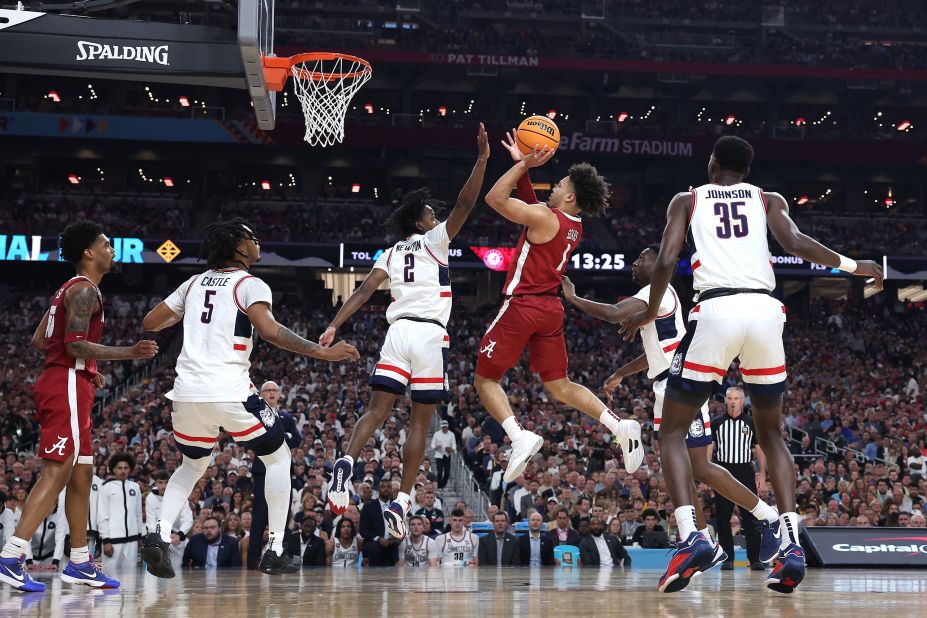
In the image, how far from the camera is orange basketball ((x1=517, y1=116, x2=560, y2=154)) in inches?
292

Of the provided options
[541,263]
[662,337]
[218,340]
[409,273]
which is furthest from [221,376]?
[662,337]

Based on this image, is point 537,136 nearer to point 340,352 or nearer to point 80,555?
point 340,352

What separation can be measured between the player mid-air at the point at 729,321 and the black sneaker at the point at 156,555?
129 inches

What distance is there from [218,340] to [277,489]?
1.15 m

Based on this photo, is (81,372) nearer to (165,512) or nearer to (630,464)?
(165,512)

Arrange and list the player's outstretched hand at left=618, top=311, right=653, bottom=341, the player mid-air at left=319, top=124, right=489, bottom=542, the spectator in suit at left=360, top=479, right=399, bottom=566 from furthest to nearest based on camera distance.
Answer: the spectator in suit at left=360, top=479, right=399, bottom=566
the player mid-air at left=319, top=124, right=489, bottom=542
the player's outstretched hand at left=618, top=311, right=653, bottom=341

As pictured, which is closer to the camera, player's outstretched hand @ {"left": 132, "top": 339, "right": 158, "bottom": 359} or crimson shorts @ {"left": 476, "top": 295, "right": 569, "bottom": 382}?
player's outstretched hand @ {"left": 132, "top": 339, "right": 158, "bottom": 359}

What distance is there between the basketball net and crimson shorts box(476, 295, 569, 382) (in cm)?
473

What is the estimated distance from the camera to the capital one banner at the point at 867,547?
35.3ft

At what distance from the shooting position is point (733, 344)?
18.5ft

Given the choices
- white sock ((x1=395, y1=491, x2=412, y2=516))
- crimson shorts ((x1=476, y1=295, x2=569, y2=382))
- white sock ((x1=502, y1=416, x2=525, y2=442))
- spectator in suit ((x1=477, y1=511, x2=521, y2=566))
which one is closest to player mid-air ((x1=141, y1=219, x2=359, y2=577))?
white sock ((x1=395, y1=491, x2=412, y2=516))

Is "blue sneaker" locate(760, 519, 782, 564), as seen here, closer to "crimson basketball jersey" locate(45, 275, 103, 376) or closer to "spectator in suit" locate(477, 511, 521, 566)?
"crimson basketball jersey" locate(45, 275, 103, 376)

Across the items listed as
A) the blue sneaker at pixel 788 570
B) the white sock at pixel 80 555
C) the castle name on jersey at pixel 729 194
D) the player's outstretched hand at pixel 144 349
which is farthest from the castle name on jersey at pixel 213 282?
the blue sneaker at pixel 788 570

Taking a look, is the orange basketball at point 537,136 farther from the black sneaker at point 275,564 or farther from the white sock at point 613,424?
the black sneaker at point 275,564
